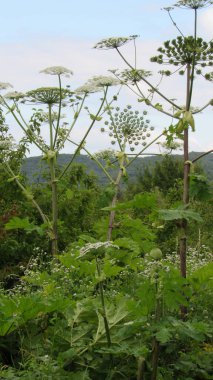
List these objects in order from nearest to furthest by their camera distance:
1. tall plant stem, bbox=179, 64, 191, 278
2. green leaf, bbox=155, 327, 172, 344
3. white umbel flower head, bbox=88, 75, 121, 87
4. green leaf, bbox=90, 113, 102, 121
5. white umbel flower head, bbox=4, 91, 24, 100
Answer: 1. green leaf, bbox=155, 327, 172, 344
2. tall plant stem, bbox=179, 64, 191, 278
3. white umbel flower head, bbox=88, 75, 121, 87
4. white umbel flower head, bbox=4, 91, 24, 100
5. green leaf, bbox=90, 113, 102, 121

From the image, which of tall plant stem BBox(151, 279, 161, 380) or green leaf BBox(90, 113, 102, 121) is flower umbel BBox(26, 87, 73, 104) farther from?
tall plant stem BBox(151, 279, 161, 380)

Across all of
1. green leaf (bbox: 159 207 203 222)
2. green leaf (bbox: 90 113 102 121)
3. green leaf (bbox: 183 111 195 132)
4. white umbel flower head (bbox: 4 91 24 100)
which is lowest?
green leaf (bbox: 159 207 203 222)

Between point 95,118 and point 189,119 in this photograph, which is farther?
point 95,118

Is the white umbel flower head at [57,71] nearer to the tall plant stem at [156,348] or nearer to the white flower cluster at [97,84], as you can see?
the white flower cluster at [97,84]

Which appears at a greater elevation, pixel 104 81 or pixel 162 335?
pixel 104 81

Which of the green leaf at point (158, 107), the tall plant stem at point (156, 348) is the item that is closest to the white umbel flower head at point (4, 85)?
the green leaf at point (158, 107)

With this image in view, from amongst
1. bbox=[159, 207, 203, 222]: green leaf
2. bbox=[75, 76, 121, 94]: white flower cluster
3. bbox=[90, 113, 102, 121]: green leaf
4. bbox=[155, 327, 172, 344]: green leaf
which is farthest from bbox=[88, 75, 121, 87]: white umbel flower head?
bbox=[155, 327, 172, 344]: green leaf

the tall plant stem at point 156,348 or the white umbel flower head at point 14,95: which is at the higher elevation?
the white umbel flower head at point 14,95

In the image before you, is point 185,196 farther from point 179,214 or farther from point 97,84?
point 97,84

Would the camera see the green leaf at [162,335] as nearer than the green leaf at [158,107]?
Yes

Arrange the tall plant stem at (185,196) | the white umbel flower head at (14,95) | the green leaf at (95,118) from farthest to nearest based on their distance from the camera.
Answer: the green leaf at (95,118) < the white umbel flower head at (14,95) < the tall plant stem at (185,196)

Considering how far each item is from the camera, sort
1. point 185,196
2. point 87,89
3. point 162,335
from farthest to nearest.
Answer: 1. point 87,89
2. point 185,196
3. point 162,335

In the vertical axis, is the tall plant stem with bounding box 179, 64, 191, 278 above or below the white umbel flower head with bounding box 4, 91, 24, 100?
below

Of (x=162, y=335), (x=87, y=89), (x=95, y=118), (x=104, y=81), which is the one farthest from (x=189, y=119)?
(x=95, y=118)
